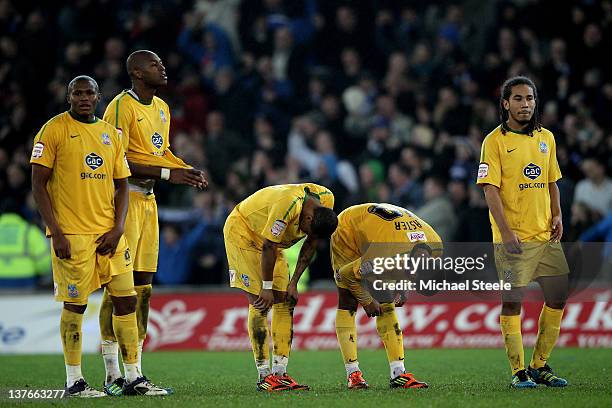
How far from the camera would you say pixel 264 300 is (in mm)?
8461

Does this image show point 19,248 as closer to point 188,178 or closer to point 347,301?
point 188,178

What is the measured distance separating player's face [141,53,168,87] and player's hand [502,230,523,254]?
3.20m

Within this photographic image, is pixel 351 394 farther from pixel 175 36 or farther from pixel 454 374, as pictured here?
pixel 175 36

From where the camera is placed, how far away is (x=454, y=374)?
32.8 feet

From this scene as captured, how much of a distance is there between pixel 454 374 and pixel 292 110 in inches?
351

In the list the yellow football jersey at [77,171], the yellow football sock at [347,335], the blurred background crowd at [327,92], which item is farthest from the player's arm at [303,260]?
the blurred background crowd at [327,92]

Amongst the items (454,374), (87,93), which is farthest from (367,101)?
(87,93)

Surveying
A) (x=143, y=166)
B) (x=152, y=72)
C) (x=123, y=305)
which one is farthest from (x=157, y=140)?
(x=123, y=305)

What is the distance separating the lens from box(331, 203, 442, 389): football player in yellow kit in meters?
8.37

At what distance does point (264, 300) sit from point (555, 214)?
251 centimetres

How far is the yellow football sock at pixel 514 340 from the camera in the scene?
830 centimetres

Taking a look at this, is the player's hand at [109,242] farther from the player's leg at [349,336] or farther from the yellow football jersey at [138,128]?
the player's leg at [349,336]

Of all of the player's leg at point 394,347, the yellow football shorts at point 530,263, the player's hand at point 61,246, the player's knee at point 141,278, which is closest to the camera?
the player's hand at point 61,246

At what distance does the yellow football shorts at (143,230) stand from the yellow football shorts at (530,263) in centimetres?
292
